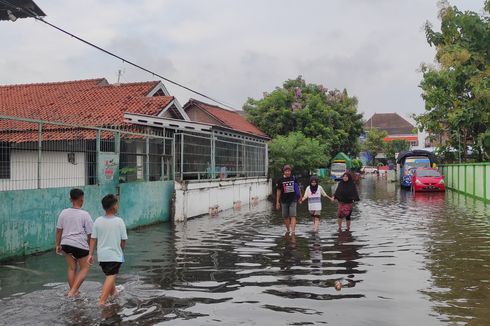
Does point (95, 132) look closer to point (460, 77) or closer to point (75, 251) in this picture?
point (75, 251)

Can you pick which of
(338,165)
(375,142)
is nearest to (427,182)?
(338,165)

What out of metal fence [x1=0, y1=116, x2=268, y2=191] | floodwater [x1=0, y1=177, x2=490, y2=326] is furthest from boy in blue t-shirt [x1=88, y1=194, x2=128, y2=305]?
metal fence [x1=0, y1=116, x2=268, y2=191]

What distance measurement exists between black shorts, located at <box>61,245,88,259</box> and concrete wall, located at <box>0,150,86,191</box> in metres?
3.55

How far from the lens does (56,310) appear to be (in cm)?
636

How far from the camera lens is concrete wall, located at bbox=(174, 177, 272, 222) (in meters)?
16.9

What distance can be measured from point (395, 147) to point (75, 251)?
269ft

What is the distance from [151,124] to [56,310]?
1094 cm

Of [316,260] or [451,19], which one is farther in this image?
[451,19]

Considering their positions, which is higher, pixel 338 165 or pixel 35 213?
pixel 338 165

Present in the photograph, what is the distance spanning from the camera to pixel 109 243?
6516 mm

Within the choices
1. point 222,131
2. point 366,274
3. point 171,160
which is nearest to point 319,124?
point 222,131

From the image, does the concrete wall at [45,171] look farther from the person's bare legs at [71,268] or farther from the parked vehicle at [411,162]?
the parked vehicle at [411,162]

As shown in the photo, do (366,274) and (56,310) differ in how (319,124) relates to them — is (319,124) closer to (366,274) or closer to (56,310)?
(366,274)

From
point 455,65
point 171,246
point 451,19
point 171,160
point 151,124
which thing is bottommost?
point 171,246
